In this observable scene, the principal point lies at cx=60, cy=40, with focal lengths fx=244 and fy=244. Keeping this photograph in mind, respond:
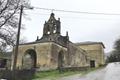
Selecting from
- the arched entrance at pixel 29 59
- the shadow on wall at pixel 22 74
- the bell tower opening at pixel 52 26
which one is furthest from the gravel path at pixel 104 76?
the bell tower opening at pixel 52 26

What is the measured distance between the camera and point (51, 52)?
44.2 m

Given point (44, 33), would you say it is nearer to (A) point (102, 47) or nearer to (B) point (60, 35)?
(B) point (60, 35)

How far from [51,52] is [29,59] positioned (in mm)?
6602

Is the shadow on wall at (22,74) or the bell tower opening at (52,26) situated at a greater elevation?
the bell tower opening at (52,26)

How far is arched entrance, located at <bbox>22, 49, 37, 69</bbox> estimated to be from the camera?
47.2 meters

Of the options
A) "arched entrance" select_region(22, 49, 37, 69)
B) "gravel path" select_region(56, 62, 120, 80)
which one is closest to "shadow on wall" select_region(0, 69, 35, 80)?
"gravel path" select_region(56, 62, 120, 80)

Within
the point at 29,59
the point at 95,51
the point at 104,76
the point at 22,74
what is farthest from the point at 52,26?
the point at 104,76

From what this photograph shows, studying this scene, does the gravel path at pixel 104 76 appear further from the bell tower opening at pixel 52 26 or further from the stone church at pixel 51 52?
the bell tower opening at pixel 52 26

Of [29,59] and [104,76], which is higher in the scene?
[29,59]

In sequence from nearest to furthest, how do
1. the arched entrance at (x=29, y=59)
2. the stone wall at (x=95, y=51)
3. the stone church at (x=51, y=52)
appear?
the stone church at (x=51, y=52) → the arched entrance at (x=29, y=59) → the stone wall at (x=95, y=51)

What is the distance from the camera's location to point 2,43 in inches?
1104

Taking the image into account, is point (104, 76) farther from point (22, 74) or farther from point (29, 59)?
point (29, 59)

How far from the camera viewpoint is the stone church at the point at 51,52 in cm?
4412

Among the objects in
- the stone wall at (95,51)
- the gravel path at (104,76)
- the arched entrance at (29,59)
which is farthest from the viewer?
the stone wall at (95,51)
